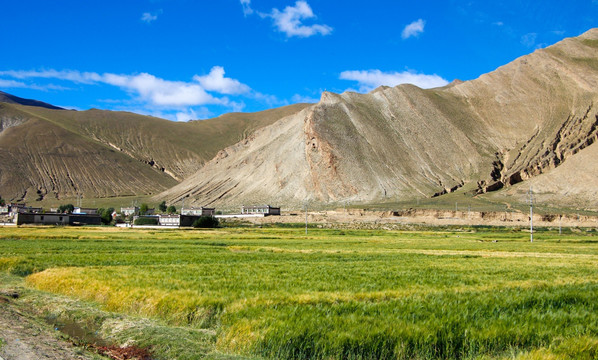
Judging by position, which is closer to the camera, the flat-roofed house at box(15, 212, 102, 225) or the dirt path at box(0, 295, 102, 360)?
the dirt path at box(0, 295, 102, 360)

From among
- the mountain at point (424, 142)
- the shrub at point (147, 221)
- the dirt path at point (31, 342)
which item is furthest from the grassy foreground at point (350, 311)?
the mountain at point (424, 142)

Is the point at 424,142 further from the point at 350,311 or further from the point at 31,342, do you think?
the point at 31,342

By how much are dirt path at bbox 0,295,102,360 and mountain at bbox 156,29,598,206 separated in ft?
353

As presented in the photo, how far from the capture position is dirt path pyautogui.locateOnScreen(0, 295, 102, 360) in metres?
9.59

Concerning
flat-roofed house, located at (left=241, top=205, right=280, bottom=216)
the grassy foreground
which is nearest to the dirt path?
the grassy foreground

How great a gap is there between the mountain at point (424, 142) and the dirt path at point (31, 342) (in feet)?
353

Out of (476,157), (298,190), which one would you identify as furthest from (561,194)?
(298,190)

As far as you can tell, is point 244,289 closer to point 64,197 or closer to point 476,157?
point 476,157

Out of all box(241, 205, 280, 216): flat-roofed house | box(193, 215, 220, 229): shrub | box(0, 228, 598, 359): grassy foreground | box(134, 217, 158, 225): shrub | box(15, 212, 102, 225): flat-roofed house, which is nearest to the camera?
box(0, 228, 598, 359): grassy foreground

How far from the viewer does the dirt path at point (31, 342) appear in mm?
9594

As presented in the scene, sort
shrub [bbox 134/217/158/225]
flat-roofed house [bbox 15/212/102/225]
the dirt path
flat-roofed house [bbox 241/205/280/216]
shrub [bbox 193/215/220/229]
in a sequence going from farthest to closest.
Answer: flat-roofed house [bbox 241/205/280/216]
shrub [bbox 134/217/158/225]
shrub [bbox 193/215/220/229]
flat-roofed house [bbox 15/212/102/225]
the dirt path

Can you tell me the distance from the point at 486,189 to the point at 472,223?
2932 centimetres

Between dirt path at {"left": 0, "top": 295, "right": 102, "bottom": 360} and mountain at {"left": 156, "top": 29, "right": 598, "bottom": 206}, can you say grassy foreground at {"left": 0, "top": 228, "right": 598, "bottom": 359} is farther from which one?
mountain at {"left": 156, "top": 29, "right": 598, "bottom": 206}

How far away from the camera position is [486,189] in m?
122
